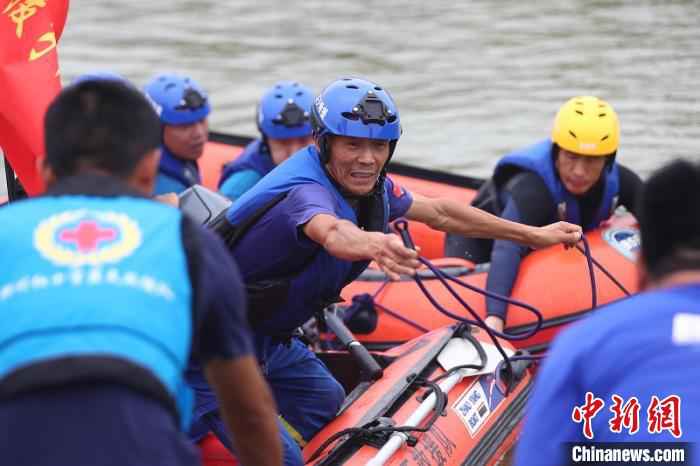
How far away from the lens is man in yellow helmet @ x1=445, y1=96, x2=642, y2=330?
21.3 feet

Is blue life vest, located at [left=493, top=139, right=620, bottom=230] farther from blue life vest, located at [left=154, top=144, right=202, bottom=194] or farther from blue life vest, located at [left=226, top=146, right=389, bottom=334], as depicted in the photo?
blue life vest, located at [left=226, top=146, right=389, bottom=334]

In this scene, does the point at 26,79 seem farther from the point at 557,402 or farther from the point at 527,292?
the point at 557,402

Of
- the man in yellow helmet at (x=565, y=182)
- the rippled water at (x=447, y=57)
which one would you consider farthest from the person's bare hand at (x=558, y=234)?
the rippled water at (x=447, y=57)

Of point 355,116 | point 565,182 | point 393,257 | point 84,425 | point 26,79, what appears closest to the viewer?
point 84,425

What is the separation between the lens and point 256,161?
746 cm

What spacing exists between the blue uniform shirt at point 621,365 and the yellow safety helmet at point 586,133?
165 inches

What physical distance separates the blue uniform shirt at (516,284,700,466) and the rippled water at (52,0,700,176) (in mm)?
8656

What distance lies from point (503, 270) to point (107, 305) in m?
4.40

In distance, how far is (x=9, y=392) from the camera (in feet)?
7.26

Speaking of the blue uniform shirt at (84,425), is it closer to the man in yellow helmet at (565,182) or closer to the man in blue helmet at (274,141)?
the man in yellow helmet at (565,182)

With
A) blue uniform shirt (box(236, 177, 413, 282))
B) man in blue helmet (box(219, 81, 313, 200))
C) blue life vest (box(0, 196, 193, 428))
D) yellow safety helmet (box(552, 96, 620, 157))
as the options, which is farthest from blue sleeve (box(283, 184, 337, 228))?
man in blue helmet (box(219, 81, 313, 200))

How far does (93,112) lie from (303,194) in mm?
1707

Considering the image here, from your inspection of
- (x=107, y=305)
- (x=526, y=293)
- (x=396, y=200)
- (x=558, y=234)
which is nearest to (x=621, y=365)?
(x=107, y=305)

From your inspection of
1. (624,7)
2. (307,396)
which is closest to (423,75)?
(624,7)
